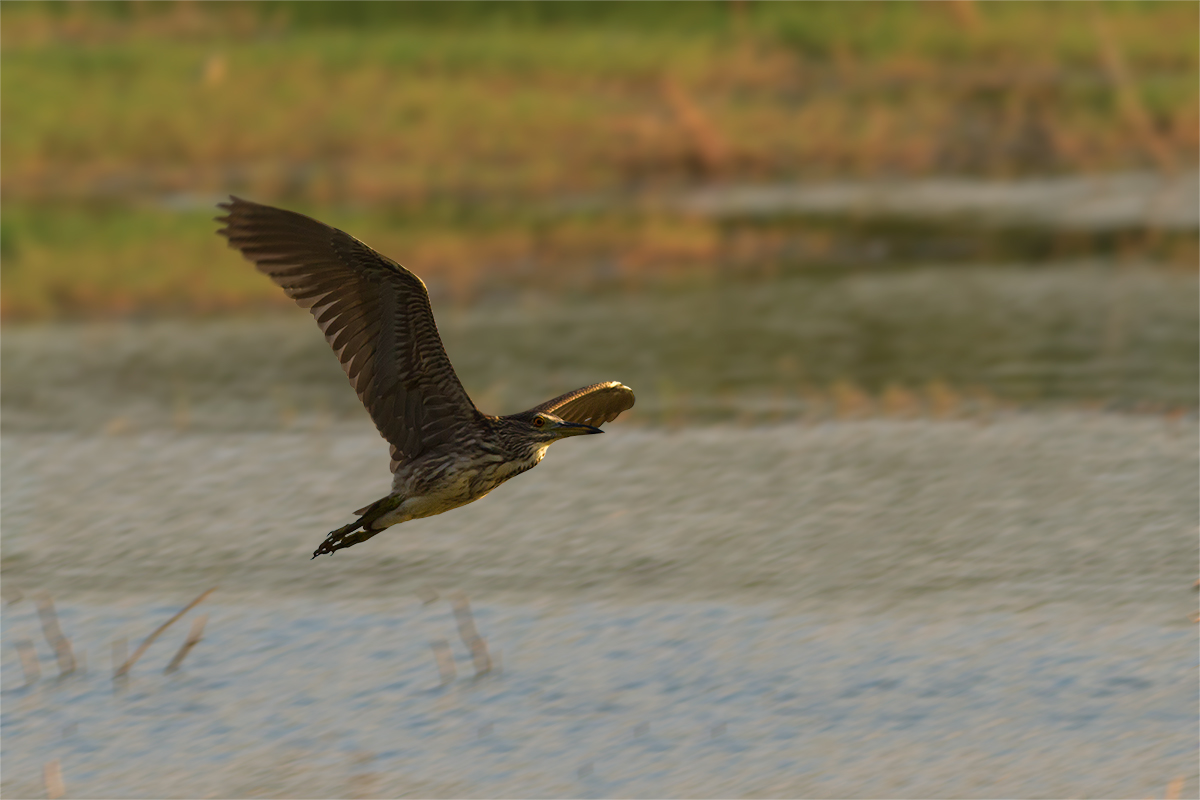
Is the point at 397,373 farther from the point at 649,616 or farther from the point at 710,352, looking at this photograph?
the point at 710,352

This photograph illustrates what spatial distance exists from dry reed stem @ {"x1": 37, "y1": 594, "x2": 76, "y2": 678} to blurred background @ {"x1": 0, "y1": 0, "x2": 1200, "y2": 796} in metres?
0.05

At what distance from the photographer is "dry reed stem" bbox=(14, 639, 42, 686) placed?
33.2 ft

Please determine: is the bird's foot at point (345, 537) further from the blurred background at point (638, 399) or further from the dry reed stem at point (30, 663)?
the dry reed stem at point (30, 663)

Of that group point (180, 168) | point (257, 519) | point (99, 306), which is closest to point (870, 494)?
point (257, 519)

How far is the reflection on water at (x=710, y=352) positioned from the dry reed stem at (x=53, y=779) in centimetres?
749

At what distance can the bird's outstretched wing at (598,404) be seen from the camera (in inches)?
364

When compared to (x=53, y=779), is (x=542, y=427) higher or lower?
higher

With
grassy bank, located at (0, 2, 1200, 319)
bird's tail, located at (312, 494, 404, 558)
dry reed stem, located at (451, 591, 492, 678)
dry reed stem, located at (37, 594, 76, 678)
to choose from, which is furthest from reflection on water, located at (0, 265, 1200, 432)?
bird's tail, located at (312, 494, 404, 558)

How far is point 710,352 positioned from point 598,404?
1037cm

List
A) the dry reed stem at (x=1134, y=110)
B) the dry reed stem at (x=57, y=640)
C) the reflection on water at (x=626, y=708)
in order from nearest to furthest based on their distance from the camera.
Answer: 1. the reflection on water at (x=626, y=708)
2. the dry reed stem at (x=57, y=640)
3. the dry reed stem at (x=1134, y=110)

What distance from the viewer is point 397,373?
839 cm

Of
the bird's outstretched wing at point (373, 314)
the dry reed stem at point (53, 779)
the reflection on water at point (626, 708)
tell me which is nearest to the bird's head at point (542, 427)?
the bird's outstretched wing at point (373, 314)

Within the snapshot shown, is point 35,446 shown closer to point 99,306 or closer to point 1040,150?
point 99,306

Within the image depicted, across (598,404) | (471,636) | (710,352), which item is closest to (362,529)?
(598,404)
